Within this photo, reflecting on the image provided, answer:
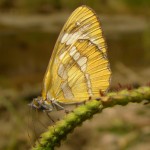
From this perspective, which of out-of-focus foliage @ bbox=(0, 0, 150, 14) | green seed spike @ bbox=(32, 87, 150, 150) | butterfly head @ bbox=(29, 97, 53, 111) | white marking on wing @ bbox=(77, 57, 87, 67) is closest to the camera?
green seed spike @ bbox=(32, 87, 150, 150)

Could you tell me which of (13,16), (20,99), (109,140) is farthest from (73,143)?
(13,16)

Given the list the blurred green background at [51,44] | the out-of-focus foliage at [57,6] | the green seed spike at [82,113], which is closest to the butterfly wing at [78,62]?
the green seed spike at [82,113]

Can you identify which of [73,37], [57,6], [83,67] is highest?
[57,6]

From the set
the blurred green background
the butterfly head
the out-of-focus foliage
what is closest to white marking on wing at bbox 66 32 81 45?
the butterfly head

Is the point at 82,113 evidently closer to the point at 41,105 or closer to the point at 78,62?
the point at 41,105

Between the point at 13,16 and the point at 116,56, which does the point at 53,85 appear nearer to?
the point at 116,56

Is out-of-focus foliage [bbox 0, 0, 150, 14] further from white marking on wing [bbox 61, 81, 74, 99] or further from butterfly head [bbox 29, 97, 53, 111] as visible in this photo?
butterfly head [bbox 29, 97, 53, 111]

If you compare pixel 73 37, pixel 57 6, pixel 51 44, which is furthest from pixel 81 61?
pixel 57 6

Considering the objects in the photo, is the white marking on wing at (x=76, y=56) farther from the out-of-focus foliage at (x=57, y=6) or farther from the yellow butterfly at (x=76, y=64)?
the out-of-focus foliage at (x=57, y=6)
